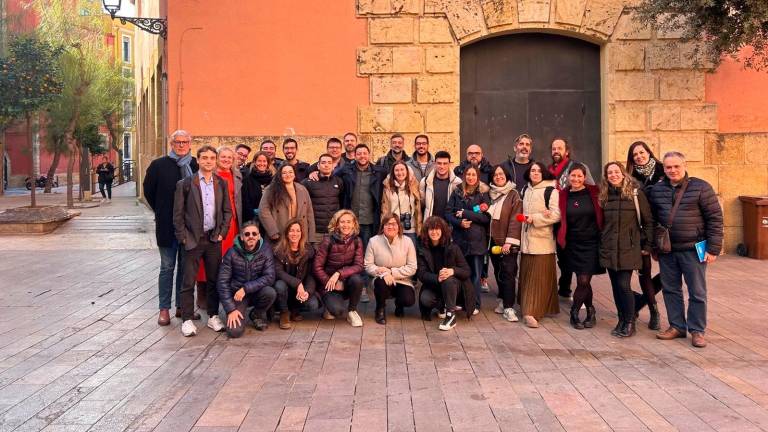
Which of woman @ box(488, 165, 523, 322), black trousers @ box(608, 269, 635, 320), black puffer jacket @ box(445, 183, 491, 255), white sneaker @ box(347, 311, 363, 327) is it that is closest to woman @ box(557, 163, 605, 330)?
black trousers @ box(608, 269, 635, 320)

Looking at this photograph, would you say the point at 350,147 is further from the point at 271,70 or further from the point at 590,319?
the point at 590,319

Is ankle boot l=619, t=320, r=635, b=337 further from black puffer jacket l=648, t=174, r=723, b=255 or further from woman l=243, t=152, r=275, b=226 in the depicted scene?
woman l=243, t=152, r=275, b=226

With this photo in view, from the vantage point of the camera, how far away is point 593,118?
1124 cm

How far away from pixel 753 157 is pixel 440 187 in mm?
6017

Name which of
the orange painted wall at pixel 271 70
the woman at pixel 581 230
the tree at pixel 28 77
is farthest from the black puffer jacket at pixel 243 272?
the tree at pixel 28 77

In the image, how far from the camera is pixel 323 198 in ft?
24.9

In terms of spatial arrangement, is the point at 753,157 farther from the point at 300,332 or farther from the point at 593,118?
the point at 300,332

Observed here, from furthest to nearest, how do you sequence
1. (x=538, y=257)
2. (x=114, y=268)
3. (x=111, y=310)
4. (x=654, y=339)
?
(x=114, y=268) → (x=111, y=310) → (x=538, y=257) → (x=654, y=339)

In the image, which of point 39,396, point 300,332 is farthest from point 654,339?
point 39,396

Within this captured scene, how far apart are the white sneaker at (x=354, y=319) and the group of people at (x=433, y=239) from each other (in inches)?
0.9

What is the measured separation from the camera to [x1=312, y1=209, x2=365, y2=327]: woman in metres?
6.89

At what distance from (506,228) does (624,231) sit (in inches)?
48.8

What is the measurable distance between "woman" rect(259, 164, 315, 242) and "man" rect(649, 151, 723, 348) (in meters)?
3.47

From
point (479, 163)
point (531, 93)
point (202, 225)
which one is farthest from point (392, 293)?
point (531, 93)
